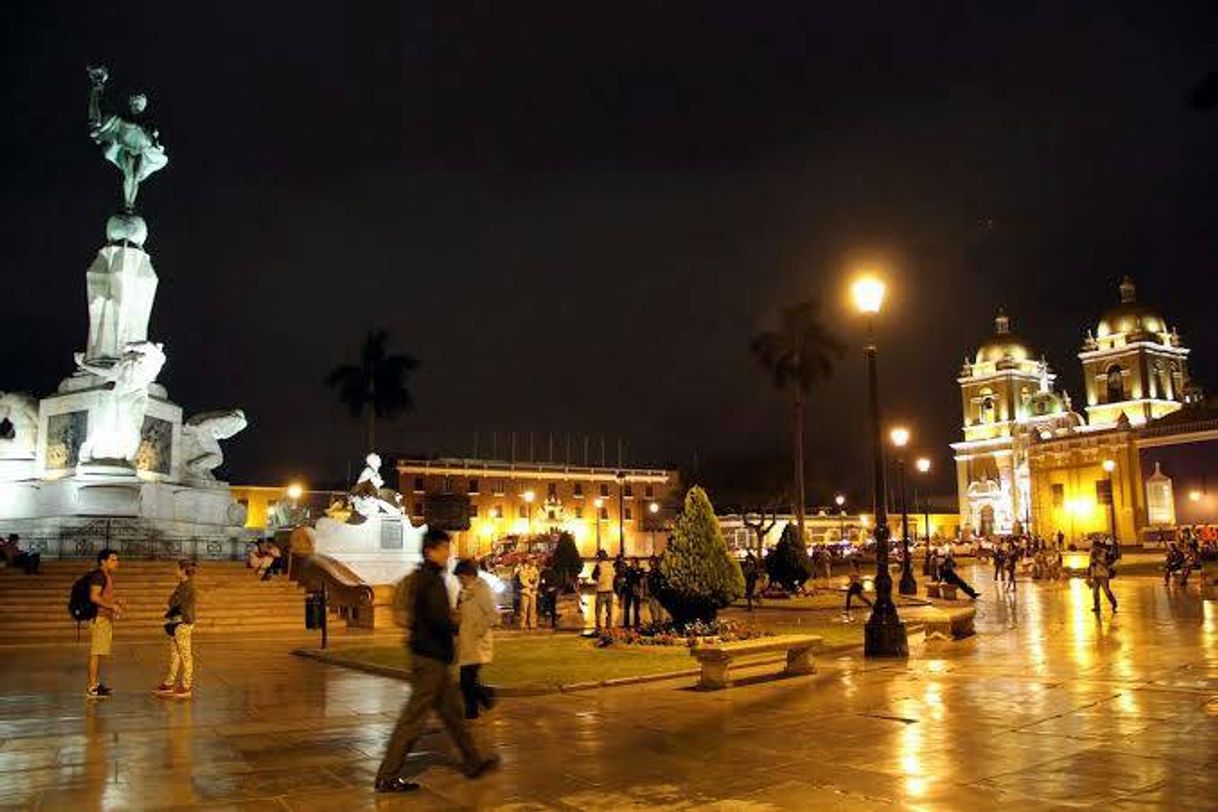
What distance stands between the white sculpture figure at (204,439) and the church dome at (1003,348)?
91.4m

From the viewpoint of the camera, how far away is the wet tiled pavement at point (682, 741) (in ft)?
22.1

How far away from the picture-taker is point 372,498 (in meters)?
32.7

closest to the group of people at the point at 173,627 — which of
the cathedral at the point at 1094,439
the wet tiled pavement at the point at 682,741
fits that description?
the wet tiled pavement at the point at 682,741

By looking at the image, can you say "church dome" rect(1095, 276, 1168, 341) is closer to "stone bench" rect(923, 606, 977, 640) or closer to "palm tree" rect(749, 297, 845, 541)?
"palm tree" rect(749, 297, 845, 541)

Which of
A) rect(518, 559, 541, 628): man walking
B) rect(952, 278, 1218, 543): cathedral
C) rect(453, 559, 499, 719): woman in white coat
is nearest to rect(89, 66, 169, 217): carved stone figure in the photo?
rect(518, 559, 541, 628): man walking

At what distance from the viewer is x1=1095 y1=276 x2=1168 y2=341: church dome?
93.8 m

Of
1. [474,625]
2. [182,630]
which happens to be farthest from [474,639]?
[182,630]

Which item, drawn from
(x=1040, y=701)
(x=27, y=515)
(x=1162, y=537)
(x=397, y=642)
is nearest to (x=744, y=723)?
(x=1040, y=701)

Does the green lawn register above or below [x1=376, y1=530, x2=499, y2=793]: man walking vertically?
below

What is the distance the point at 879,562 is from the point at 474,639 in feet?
25.0

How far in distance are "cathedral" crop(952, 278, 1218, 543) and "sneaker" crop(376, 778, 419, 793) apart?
245ft

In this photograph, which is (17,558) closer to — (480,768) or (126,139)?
(126,139)

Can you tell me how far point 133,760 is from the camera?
26.2 ft

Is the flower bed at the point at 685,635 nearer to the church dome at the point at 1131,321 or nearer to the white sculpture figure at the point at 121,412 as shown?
the white sculpture figure at the point at 121,412
